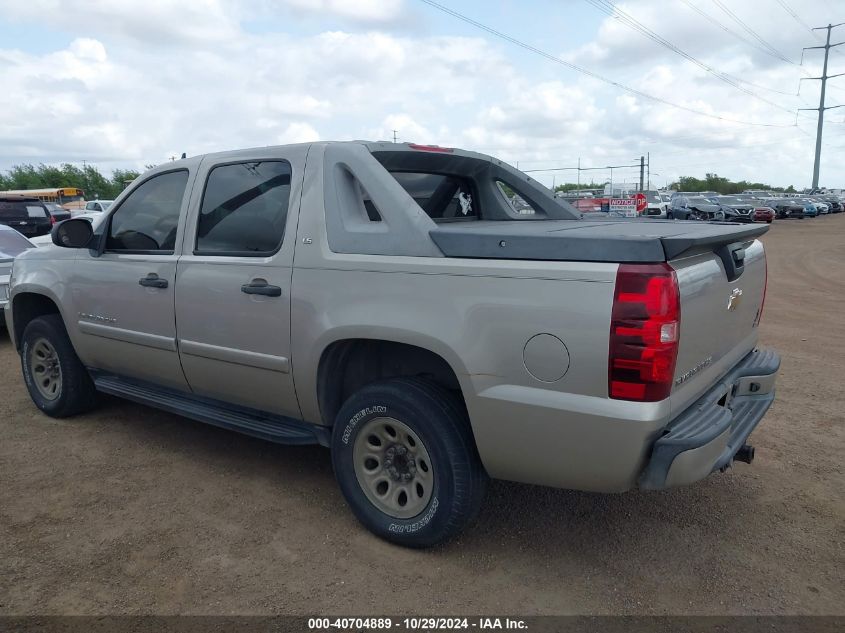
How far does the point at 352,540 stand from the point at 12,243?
772 cm

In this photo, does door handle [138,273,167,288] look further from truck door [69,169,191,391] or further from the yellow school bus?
the yellow school bus

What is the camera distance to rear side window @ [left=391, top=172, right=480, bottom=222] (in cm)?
417

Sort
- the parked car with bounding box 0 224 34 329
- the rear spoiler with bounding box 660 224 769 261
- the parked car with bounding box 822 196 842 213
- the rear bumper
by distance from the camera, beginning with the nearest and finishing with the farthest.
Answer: the rear spoiler with bounding box 660 224 769 261
the rear bumper
the parked car with bounding box 0 224 34 329
the parked car with bounding box 822 196 842 213

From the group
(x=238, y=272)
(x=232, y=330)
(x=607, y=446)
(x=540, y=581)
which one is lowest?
(x=540, y=581)

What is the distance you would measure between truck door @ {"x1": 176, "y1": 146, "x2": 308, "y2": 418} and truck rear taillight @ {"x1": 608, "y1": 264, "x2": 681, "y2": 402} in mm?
1672

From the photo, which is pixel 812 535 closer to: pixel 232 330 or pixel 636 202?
pixel 232 330

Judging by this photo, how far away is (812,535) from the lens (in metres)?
3.35

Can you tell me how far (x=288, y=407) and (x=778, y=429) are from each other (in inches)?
133

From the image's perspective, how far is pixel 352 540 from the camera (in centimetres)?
337

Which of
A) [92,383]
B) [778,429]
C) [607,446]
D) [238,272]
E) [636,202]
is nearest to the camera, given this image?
[607,446]

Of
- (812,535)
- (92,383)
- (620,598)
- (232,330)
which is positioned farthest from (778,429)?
(92,383)

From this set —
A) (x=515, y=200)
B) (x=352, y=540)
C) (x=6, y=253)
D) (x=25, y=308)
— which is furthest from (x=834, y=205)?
(x=352, y=540)

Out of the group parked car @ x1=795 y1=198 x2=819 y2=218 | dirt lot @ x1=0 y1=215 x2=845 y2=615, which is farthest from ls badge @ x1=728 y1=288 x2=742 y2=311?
parked car @ x1=795 y1=198 x2=819 y2=218

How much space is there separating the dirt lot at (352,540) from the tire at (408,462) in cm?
17
